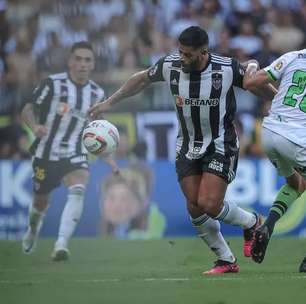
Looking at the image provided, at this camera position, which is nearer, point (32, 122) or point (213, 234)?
point (213, 234)

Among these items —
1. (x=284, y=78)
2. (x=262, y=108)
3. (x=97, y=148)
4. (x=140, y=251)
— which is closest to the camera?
(x=284, y=78)

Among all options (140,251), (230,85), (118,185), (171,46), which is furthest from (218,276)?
(171,46)

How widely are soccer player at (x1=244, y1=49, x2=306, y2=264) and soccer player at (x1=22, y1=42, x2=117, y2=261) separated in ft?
11.7

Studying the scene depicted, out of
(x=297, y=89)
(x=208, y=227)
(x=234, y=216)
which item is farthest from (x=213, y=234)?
(x=297, y=89)

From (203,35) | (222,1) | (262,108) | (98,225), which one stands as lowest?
(98,225)

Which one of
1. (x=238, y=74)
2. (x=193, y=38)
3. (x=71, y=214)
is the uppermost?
(x=193, y=38)

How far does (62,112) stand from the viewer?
12062mm

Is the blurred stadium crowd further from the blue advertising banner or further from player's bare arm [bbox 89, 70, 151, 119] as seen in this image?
player's bare arm [bbox 89, 70, 151, 119]

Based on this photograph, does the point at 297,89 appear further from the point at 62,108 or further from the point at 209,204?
the point at 62,108

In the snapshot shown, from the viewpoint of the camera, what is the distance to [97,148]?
9.20 meters

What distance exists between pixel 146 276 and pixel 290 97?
1.92 m

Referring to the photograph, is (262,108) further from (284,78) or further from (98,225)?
(284,78)

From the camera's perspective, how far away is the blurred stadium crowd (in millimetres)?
13320

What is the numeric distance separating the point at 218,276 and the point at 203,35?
6.56 feet
